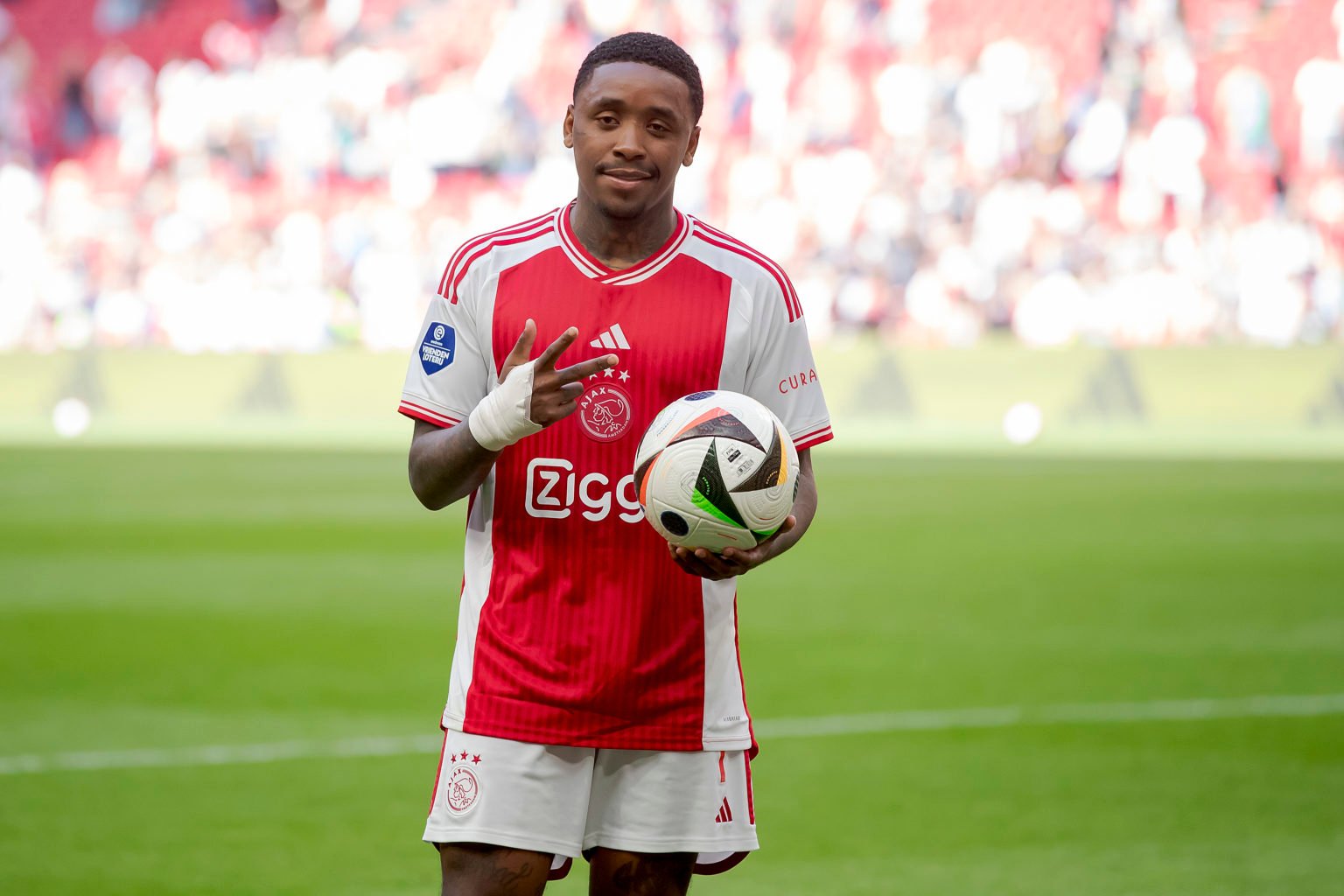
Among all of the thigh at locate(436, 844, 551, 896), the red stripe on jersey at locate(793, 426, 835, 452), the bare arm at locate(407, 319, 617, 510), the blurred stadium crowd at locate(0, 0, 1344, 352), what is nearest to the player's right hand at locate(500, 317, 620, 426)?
the bare arm at locate(407, 319, 617, 510)

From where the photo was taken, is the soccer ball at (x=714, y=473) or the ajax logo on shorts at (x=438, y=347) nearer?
the soccer ball at (x=714, y=473)

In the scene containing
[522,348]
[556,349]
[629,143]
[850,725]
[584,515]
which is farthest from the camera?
[850,725]

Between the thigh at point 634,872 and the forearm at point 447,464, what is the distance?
745mm

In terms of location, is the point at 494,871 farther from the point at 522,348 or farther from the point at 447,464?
the point at 522,348

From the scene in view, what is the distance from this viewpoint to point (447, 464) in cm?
346

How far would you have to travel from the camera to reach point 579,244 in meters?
3.69

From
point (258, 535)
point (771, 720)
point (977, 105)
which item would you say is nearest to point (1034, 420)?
point (977, 105)

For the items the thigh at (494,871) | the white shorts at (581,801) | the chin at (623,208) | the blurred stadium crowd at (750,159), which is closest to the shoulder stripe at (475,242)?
the chin at (623,208)

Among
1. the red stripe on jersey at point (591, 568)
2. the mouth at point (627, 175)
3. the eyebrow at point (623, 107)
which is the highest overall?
the eyebrow at point (623, 107)

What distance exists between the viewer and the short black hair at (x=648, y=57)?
141 inches

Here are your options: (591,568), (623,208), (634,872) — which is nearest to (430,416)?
(591,568)

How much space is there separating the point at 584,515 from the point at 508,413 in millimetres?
382

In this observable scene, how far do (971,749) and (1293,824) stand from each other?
60.2 inches

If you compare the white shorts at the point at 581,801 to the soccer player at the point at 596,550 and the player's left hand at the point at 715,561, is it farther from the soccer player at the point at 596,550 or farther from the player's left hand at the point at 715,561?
the player's left hand at the point at 715,561
